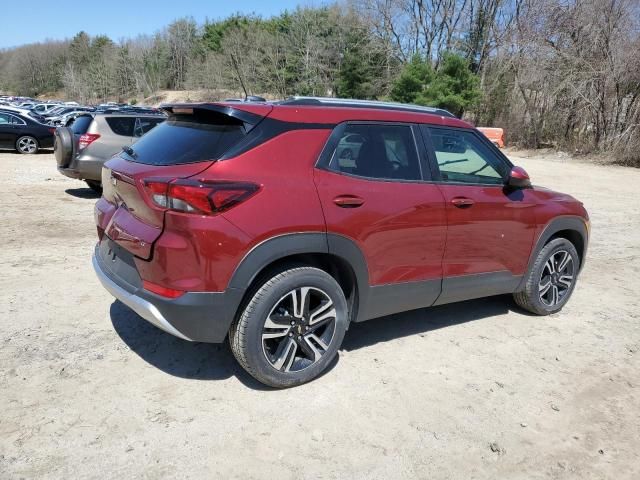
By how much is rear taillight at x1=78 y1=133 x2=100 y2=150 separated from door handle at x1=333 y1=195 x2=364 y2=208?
7641 mm

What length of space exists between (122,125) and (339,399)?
8.49 metres

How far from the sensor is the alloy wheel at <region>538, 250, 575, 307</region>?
478cm

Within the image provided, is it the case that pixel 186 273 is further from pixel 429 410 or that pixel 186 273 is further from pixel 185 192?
pixel 429 410

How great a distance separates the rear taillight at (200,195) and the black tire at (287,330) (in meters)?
0.55

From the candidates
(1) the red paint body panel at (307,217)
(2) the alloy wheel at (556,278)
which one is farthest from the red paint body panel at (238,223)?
(2) the alloy wheel at (556,278)

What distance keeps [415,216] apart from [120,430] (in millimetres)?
2298

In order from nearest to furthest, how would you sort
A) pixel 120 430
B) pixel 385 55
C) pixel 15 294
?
pixel 120 430, pixel 15 294, pixel 385 55

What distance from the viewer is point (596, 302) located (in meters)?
5.35

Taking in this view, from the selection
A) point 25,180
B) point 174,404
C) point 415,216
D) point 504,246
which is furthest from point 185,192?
point 25,180

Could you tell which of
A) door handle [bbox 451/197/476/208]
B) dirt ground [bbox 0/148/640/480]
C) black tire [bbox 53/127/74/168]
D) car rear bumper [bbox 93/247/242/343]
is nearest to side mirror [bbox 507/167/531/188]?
door handle [bbox 451/197/476/208]

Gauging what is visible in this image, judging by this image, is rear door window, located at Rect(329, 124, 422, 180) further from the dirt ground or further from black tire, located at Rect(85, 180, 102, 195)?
black tire, located at Rect(85, 180, 102, 195)

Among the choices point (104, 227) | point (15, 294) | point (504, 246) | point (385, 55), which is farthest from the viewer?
point (385, 55)

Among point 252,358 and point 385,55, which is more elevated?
point 385,55

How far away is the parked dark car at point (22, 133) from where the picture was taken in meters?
17.6
